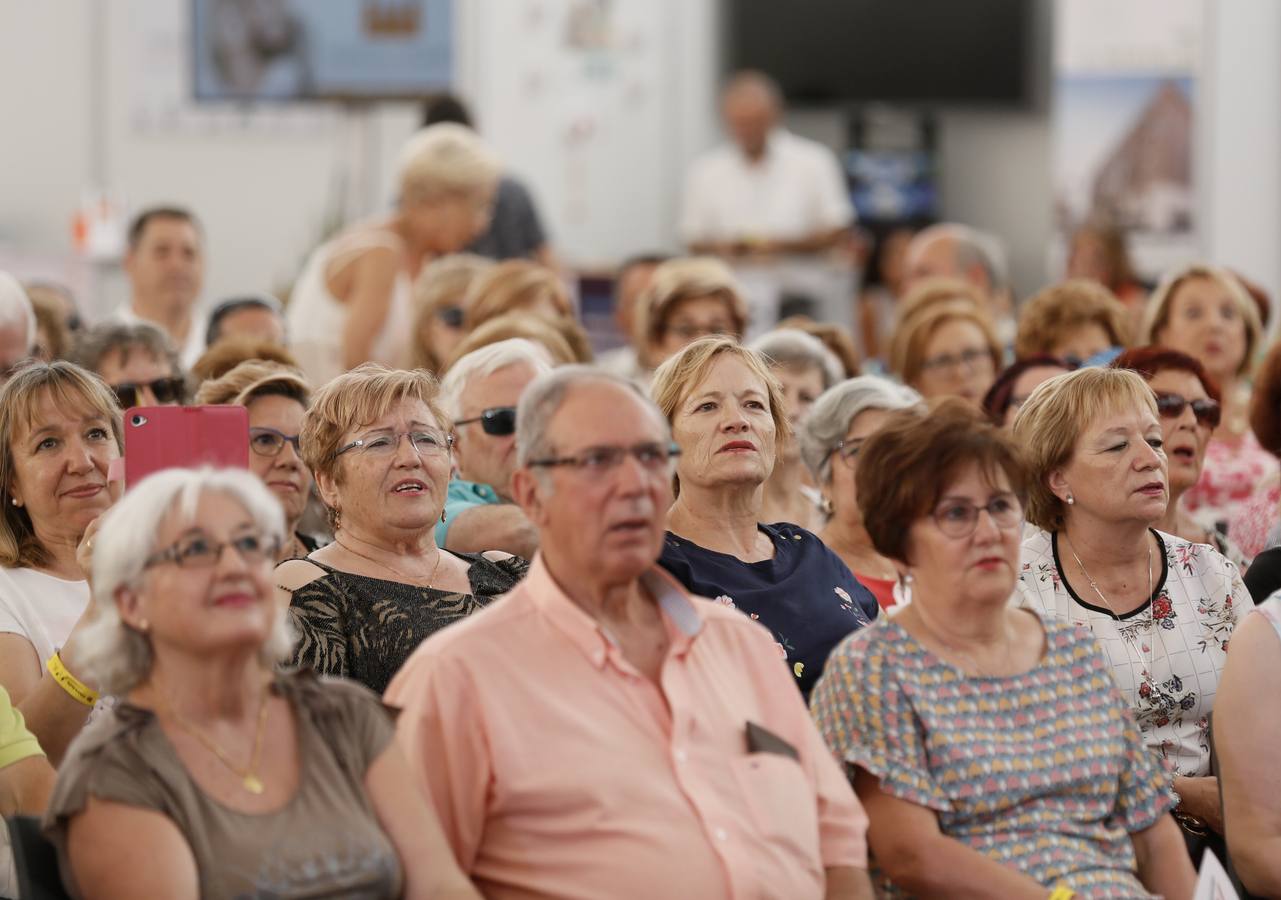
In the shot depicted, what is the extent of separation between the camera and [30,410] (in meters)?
3.37

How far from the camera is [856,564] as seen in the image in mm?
3854

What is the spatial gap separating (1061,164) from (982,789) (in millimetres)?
7814

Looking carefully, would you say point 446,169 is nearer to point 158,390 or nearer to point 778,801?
point 158,390

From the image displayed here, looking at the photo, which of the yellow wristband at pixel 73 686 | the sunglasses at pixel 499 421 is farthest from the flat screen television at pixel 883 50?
the yellow wristband at pixel 73 686

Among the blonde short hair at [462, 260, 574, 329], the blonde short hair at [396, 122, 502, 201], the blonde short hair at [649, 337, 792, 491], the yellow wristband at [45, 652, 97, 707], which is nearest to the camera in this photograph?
the yellow wristband at [45, 652, 97, 707]

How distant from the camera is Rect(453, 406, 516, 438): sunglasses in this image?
3.96m

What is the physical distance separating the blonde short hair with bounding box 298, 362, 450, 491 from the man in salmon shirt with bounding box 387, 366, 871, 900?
0.72 metres

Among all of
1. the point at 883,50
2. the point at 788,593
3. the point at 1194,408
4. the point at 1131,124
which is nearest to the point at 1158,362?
the point at 1194,408

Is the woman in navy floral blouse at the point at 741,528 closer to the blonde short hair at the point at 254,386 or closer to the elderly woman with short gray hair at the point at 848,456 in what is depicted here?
the elderly woman with short gray hair at the point at 848,456

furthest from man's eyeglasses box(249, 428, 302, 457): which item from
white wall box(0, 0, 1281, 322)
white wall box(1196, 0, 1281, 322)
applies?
white wall box(1196, 0, 1281, 322)

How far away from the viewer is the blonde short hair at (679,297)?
5.25 meters

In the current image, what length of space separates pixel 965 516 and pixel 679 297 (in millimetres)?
2618

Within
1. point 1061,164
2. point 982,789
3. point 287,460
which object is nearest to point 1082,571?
point 982,789

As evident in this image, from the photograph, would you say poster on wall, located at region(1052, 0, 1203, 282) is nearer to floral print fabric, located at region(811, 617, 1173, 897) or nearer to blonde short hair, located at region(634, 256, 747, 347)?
blonde short hair, located at region(634, 256, 747, 347)
